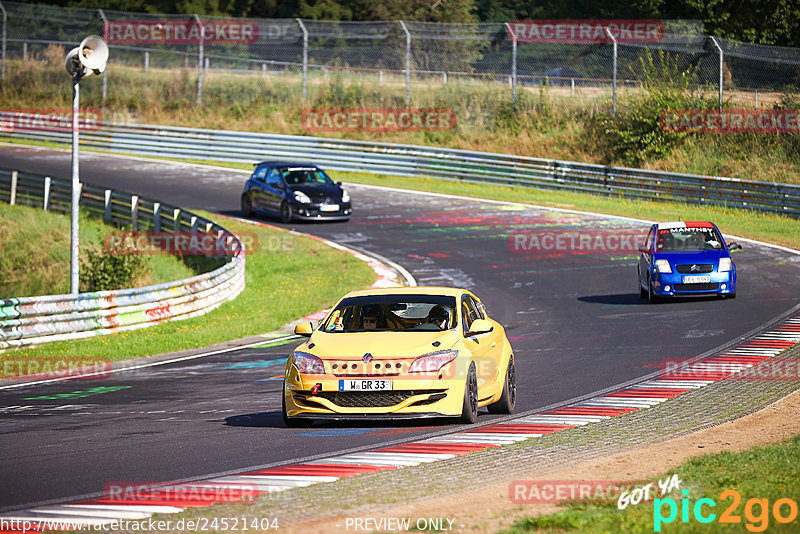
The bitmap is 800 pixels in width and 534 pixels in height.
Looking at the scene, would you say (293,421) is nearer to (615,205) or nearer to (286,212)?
(286,212)

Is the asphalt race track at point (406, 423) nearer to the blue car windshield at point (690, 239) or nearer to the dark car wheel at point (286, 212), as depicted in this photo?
the dark car wheel at point (286, 212)

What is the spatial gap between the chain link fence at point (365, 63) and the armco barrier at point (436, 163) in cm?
321

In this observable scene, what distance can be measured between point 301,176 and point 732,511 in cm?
2612

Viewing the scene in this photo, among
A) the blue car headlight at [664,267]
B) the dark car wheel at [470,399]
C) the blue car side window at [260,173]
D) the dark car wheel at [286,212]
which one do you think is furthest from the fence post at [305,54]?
the dark car wheel at [470,399]

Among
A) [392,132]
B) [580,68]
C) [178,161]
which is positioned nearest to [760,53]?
[580,68]

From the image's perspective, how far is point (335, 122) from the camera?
46.6 metres

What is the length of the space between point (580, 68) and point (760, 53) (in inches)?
275

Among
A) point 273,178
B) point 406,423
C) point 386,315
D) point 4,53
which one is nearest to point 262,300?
point 273,178

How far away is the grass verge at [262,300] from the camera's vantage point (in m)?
17.7

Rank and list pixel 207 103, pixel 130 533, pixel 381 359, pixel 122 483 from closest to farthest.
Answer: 1. pixel 130 533
2. pixel 122 483
3. pixel 381 359
4. pixel 207 103

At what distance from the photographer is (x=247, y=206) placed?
3325 cm

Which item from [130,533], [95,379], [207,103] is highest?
[207,103]

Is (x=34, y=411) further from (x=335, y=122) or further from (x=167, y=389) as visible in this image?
(x=335, y=122)

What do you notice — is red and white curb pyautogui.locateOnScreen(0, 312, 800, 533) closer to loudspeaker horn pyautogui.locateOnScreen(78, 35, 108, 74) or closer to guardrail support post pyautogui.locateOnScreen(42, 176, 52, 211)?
loudspeaker horn pyautogui.locateOnScreen(78, 35, 108, 74)
